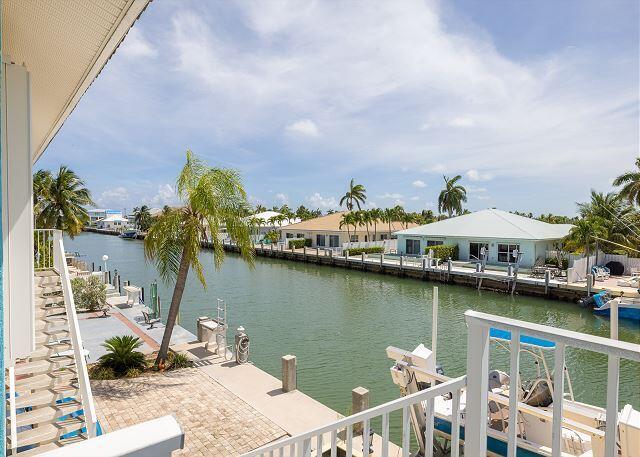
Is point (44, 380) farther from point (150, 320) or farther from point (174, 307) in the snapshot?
point (150, 320)

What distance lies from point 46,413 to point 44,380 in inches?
26.6

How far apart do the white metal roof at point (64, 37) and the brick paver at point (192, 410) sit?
5158 mm

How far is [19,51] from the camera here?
3586 millimetres

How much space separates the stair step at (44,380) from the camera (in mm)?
5801

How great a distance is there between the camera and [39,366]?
20.1 feet

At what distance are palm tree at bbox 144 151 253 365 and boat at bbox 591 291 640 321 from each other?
1729 cm

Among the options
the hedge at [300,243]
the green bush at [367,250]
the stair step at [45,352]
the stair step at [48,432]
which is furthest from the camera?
the hedge at [300,243]

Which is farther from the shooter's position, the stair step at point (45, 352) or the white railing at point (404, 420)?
the stair step at point (45, 352)

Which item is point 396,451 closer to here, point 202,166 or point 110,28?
point 110,28

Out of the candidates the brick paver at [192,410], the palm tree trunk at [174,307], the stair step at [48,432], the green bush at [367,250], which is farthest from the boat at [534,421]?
the green bush at [367,250]

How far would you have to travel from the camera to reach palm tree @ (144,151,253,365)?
10211 millimetres

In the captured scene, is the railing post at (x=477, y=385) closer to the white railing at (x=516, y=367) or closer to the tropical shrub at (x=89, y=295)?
the white railing at (x=516, y=367)

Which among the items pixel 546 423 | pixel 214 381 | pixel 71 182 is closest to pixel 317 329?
pixel 214 381

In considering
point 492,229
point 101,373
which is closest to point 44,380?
point 101,373
